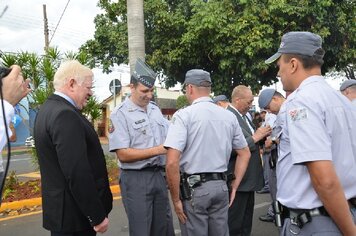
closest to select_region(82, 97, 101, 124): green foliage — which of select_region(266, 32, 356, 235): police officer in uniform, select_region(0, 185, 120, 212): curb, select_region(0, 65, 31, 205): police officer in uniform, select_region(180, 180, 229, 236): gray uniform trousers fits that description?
select_region(0, 185, 120, 212): curb

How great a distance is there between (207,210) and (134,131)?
93 centimetres

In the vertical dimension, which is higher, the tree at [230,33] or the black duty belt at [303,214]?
the tree at [230,33]

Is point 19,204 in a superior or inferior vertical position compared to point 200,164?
inferior

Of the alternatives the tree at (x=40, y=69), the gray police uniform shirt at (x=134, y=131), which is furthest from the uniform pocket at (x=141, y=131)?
the tree at (x=40, y=69)

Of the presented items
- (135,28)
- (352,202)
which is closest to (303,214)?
(352,202)

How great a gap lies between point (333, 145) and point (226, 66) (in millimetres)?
10284

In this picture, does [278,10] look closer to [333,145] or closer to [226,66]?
[226,66]

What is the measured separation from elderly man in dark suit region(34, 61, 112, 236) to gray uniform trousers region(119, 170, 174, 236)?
2.37ft

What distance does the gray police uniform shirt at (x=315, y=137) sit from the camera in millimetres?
1818

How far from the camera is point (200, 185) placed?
10.2ft

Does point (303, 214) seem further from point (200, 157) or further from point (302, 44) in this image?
point (200, 157)

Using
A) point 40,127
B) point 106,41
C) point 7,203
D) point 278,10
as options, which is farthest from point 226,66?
point 40,127

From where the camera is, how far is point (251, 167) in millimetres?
4250

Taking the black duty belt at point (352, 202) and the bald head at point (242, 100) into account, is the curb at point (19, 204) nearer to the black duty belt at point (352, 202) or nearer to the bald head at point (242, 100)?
the bald head at point (242, 100)
